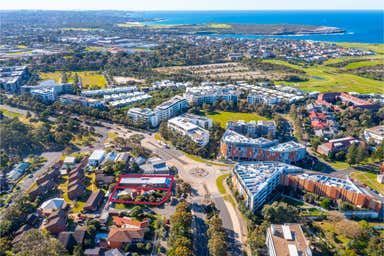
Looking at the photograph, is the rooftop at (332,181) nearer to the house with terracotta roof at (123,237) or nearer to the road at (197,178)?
the road at (197,178)

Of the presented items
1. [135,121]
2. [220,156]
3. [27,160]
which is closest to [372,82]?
[220,156]

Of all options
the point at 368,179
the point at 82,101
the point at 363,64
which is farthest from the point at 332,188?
the point at 363,64

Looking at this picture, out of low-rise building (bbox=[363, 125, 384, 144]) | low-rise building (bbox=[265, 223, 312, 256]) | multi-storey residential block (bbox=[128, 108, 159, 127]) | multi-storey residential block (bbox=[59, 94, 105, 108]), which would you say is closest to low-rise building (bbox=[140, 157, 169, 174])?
multi-storey residential block (bbox=[128, 108, 159, 127])

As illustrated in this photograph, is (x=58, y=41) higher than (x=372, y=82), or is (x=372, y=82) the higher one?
(x=58, y=41)

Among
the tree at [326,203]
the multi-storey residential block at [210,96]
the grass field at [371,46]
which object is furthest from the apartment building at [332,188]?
the grass field at [371,46]

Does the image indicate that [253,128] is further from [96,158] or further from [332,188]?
[96,158]

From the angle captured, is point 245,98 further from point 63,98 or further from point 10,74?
point 10,74
